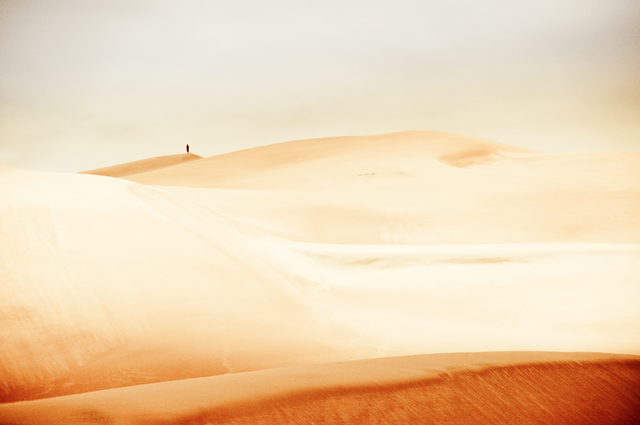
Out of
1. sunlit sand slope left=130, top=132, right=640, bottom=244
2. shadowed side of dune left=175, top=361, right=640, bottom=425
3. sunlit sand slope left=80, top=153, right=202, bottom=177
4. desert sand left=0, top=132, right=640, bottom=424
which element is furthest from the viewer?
sunlit sand slope left=80, top=153, right=202, bottom=177

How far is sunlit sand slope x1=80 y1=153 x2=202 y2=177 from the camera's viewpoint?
33.8m

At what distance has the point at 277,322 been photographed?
12.8ft

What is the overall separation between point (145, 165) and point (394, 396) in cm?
3477

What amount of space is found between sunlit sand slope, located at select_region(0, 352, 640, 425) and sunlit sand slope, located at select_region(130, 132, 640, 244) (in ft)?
18.7

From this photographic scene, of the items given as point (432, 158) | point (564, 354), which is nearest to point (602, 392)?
point (564, 354)

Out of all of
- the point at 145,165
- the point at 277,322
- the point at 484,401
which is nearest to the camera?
the point at 484,401

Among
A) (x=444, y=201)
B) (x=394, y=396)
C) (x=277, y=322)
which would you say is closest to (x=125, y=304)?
(x=277, y=322)

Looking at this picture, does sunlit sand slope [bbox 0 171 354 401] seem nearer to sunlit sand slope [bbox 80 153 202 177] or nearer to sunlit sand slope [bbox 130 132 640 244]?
sunlit sand slope [bbox 130 132 640 244]

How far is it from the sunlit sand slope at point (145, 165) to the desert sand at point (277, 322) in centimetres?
2721

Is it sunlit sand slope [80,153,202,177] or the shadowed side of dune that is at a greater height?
sunlit sand slope [80,153,202,177]

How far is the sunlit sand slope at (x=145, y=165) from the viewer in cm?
3383

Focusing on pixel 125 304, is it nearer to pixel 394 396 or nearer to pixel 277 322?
pixel 277 322

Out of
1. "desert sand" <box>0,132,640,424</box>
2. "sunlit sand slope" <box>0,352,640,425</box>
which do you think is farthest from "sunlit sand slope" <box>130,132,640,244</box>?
"sunlit sand slope" <box>0,352,640,425</box>

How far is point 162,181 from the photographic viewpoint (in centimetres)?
2220
